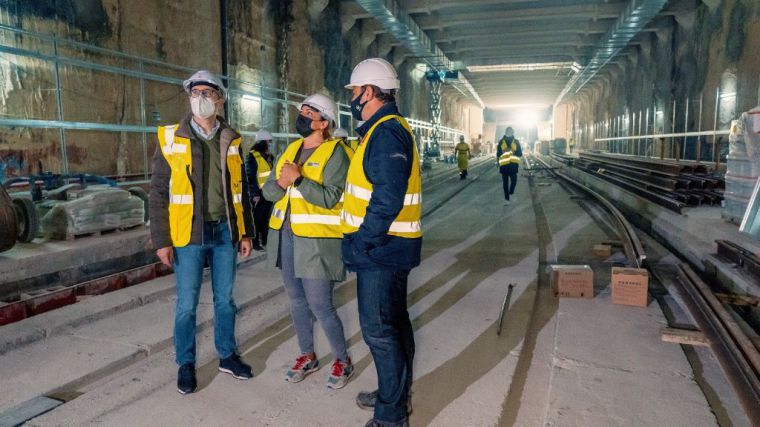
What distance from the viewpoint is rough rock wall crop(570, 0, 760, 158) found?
1328cm

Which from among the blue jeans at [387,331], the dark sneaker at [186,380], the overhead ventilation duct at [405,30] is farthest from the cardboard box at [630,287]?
the overhead ventilation duct at [405,30]

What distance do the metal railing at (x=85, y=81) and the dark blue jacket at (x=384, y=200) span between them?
526 centimetres

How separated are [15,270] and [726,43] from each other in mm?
16867

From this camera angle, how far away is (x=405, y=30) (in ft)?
57.1

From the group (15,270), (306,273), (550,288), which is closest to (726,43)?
(550,288)

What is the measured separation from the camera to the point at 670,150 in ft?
62.7

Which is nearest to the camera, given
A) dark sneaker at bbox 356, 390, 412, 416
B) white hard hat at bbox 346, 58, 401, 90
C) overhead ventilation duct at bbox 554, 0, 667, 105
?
white hard hat at bbox 346, 58, 401, 90

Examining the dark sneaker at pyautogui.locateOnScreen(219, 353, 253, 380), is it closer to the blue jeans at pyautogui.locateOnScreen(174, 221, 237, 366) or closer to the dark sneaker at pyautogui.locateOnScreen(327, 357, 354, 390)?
the blue jeans at pyautogui.locateOnScreen(174, 221, 237, 366)

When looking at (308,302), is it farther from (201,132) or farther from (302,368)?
(201,132)

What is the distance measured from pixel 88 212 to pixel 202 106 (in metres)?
3.83

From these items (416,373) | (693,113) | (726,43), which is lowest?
(416,373)

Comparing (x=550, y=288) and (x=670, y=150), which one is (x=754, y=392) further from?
(x=670, y=150)

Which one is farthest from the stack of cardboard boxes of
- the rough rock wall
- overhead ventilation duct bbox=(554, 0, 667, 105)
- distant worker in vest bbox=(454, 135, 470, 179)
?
distant worker in vest bbox=(454, 135, 470, 179)

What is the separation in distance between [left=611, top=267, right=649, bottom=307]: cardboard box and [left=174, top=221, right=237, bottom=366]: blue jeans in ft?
11.6
